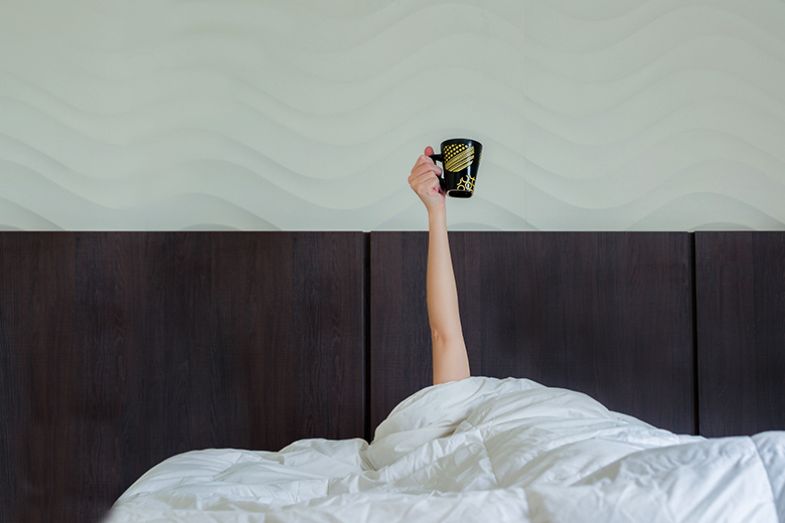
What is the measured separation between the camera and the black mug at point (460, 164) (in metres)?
1.44

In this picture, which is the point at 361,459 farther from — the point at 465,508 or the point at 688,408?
the point at 688,408

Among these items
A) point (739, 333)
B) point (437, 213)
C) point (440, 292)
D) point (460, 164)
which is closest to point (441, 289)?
point (440, 292)

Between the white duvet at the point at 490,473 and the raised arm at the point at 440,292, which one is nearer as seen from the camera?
the white duvet at the point at 490,473

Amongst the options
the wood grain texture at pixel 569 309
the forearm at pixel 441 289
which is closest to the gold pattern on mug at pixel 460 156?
the forearm at pixel 441 289

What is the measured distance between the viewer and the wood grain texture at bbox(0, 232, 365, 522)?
1.78 meters

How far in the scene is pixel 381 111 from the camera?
209 centimetres

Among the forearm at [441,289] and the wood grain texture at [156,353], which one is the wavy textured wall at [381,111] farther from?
the forearm at [441,289]

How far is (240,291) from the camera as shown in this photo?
1.80m

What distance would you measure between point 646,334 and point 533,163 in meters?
0.61

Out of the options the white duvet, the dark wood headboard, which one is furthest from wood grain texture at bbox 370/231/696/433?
the white duvet

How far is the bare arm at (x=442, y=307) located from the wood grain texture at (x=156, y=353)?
0.39m

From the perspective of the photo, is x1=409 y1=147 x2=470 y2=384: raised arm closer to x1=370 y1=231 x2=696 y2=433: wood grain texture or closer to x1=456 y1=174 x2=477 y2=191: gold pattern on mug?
x1=456 y1=174 x2=477 y2=191: gold pattern on mug

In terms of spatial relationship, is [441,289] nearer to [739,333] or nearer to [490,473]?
[490,473]

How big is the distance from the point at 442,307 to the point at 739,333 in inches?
36.1
